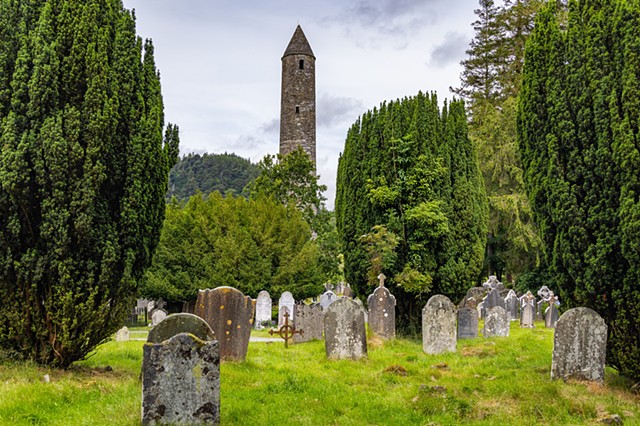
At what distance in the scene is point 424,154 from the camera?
14375 millimetres

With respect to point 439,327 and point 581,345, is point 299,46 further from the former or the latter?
point 581,345

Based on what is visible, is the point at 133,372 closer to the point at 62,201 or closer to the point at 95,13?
the point at 62,201

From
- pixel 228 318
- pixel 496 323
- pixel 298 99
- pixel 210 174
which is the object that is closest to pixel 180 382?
pixel 228 318

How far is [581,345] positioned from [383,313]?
578 centimetres

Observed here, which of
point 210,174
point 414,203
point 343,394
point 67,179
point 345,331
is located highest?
point 210,174

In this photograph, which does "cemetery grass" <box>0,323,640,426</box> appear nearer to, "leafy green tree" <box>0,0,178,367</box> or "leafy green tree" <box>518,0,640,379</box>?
"leafy green tree" <box>0,0,178,367</box>

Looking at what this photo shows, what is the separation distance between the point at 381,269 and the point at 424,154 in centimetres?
311

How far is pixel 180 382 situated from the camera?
575 centimetres

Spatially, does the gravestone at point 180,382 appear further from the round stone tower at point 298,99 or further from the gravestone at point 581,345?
the round stone tower at point 298,99

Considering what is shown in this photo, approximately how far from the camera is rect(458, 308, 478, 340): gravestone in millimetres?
14883

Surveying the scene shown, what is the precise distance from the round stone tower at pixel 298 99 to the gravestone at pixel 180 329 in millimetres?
29577

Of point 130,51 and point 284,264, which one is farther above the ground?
point 130,51

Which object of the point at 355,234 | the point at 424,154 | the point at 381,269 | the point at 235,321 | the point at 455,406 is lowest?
the point at 455,406

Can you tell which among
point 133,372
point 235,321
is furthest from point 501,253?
point 133,372
